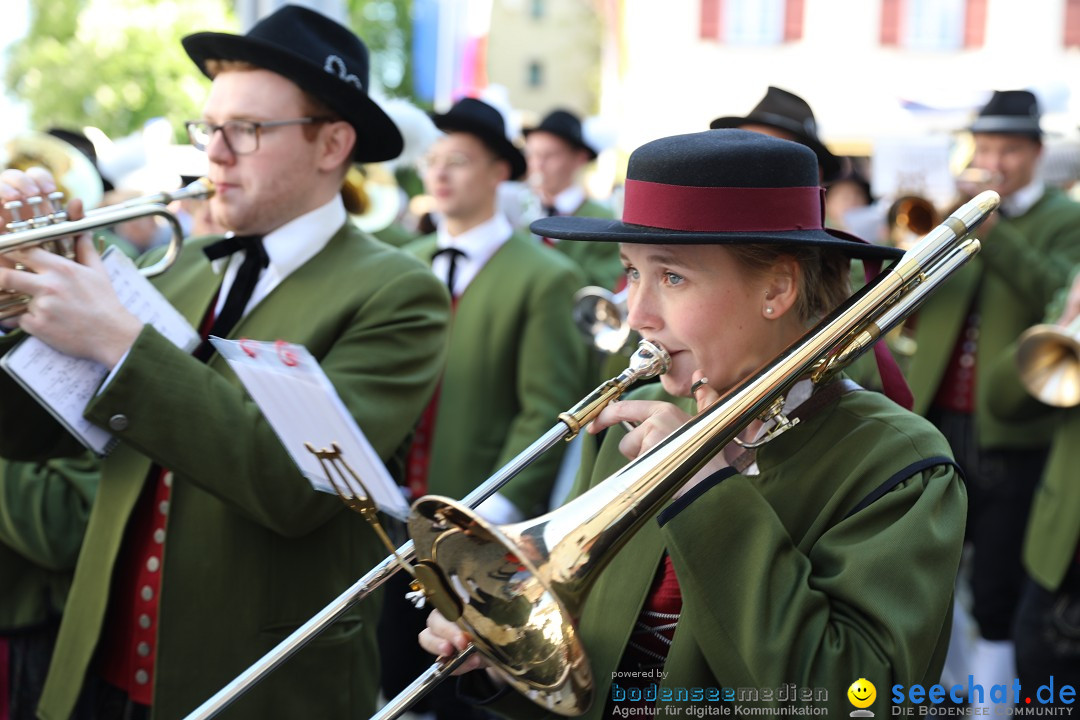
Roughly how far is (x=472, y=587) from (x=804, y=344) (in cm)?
69

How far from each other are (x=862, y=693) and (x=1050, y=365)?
8.62ft

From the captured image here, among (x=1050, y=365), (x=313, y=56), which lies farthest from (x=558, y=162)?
(x=313, y=56)

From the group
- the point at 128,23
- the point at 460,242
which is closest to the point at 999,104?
the point at 460,242

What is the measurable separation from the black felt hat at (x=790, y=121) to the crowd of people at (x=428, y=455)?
0.05 feet

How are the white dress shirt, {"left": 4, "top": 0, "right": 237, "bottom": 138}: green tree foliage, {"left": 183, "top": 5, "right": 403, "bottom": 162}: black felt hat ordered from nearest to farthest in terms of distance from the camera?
1. {"left": 183, "top": 5, "right": 403, "bottom": 162}: black felt hat
2. the white dress shirt
3. {"left": 4, "top": 0, "right": 237, "bottom": 138}: green tree foliage

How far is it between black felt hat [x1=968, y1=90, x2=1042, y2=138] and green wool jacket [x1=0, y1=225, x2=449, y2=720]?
3.52 meters

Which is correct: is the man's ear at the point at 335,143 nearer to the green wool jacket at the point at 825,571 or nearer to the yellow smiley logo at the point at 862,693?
the green wool jacket at the point at 825,571

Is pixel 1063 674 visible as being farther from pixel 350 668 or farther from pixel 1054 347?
pixel 350 668

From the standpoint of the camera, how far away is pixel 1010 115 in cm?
562

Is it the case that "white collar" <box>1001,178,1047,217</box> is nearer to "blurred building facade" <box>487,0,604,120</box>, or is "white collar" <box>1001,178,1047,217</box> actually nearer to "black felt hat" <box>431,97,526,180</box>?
"black felt hat" <box>431,97,526,180</box>

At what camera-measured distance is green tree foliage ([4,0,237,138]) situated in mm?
24656

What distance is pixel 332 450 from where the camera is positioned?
2172 mm

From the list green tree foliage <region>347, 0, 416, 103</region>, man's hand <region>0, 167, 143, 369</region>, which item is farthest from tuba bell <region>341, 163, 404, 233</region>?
green tree foliage <region>347, 0, 416, 103</region>

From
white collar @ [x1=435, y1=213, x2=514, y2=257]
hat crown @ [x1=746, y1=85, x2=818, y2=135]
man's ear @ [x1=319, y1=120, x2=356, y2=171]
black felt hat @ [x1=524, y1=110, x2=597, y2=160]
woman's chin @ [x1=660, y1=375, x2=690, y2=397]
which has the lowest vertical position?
white collar @ [x1=435, y1=213, x2=514, y2=257]
